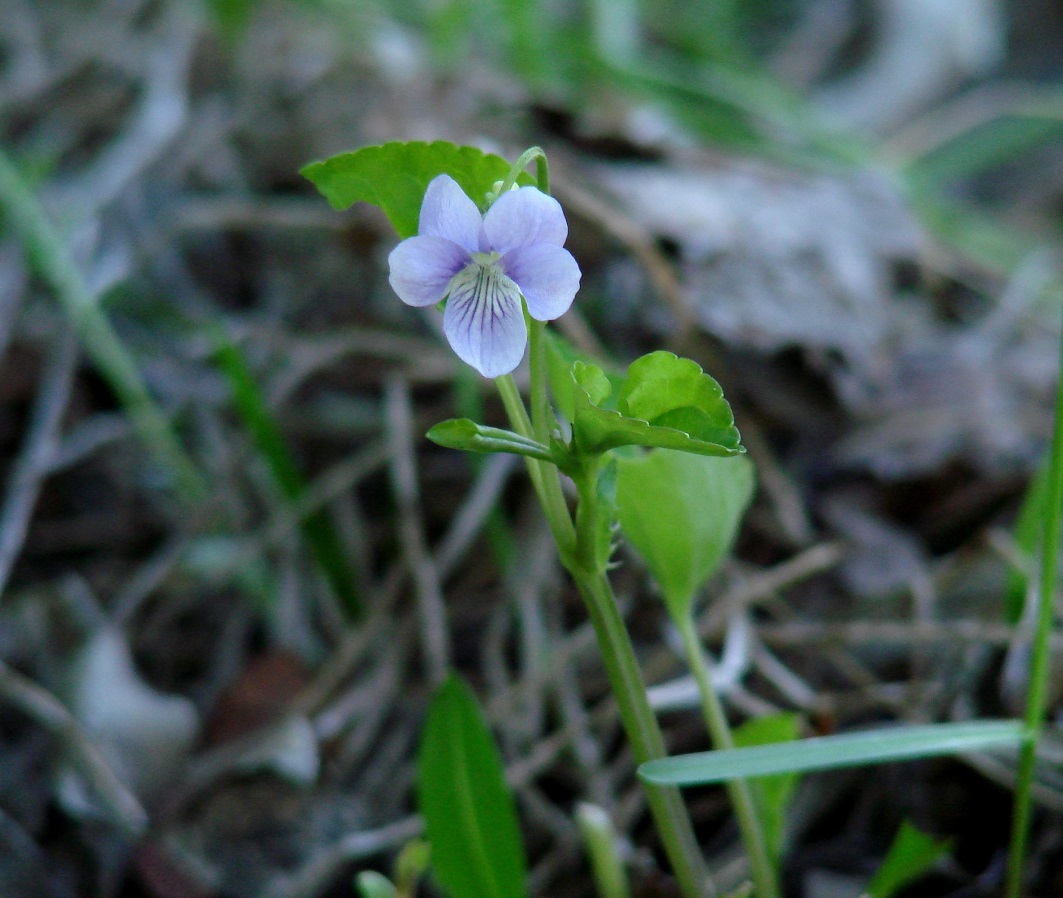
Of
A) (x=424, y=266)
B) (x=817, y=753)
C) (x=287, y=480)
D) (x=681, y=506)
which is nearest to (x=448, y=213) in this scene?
(x=424, y=266)

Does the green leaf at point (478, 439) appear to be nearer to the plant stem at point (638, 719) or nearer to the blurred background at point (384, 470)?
the plant stem at point (638, 719)


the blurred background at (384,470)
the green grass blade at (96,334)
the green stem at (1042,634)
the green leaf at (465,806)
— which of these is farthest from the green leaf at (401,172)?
the green grass blade at (96,334)

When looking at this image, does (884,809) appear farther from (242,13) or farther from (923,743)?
(242,13)

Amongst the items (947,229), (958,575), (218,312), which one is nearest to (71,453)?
(218,312)

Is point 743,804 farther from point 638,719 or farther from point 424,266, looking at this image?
point 424,266

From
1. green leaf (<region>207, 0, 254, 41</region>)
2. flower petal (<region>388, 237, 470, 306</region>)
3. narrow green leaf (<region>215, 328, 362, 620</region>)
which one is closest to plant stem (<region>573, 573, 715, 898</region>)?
flower petal (<region>388, 237, 470, 306</region>)

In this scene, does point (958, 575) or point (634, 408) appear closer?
point (634, 408)
